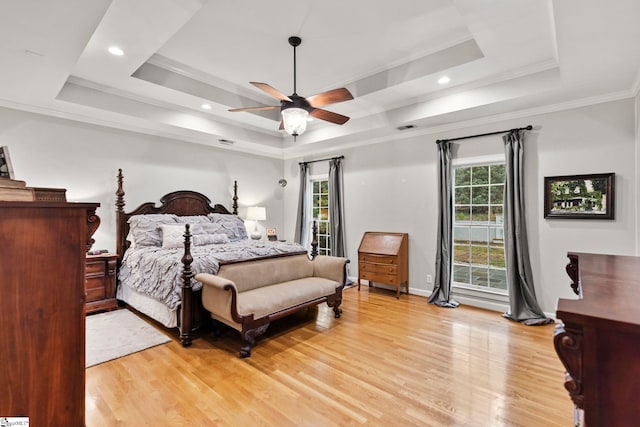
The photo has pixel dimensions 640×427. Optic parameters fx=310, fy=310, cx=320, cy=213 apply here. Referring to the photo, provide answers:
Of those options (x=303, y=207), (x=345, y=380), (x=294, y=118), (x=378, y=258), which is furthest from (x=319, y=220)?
(x=345, y=380)

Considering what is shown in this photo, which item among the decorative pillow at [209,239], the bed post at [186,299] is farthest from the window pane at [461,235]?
the bed post at [186,299]

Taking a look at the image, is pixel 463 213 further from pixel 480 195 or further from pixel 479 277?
pixel 479 277

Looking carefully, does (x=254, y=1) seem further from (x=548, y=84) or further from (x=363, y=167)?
(x=363, y=167)

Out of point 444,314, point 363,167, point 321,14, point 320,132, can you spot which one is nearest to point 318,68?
point 321,14

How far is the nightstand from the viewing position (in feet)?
12.8

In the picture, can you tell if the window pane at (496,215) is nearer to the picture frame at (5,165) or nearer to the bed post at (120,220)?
the picture frame at (5,165)

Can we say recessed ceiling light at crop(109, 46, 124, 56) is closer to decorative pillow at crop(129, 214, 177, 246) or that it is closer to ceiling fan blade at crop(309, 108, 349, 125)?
ceiling fan blade at crop(309, 108, 349, 125)

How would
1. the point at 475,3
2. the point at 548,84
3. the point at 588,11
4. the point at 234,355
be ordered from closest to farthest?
1. the point at 588,11
2. the point at 475,3
3. the point at 234,355
4. the point at 548,84

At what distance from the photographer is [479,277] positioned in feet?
14.4

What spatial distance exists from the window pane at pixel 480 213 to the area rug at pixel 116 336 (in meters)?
4.17

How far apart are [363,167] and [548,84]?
2.83 metres

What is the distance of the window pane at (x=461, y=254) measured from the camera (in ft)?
14.9

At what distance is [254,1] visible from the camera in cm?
250

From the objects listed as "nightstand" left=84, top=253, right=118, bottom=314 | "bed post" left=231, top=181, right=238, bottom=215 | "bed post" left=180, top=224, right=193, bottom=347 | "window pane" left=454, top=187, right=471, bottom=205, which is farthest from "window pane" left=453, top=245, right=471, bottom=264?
"nightstand" left=84, top=253, right=118, bottom=314
